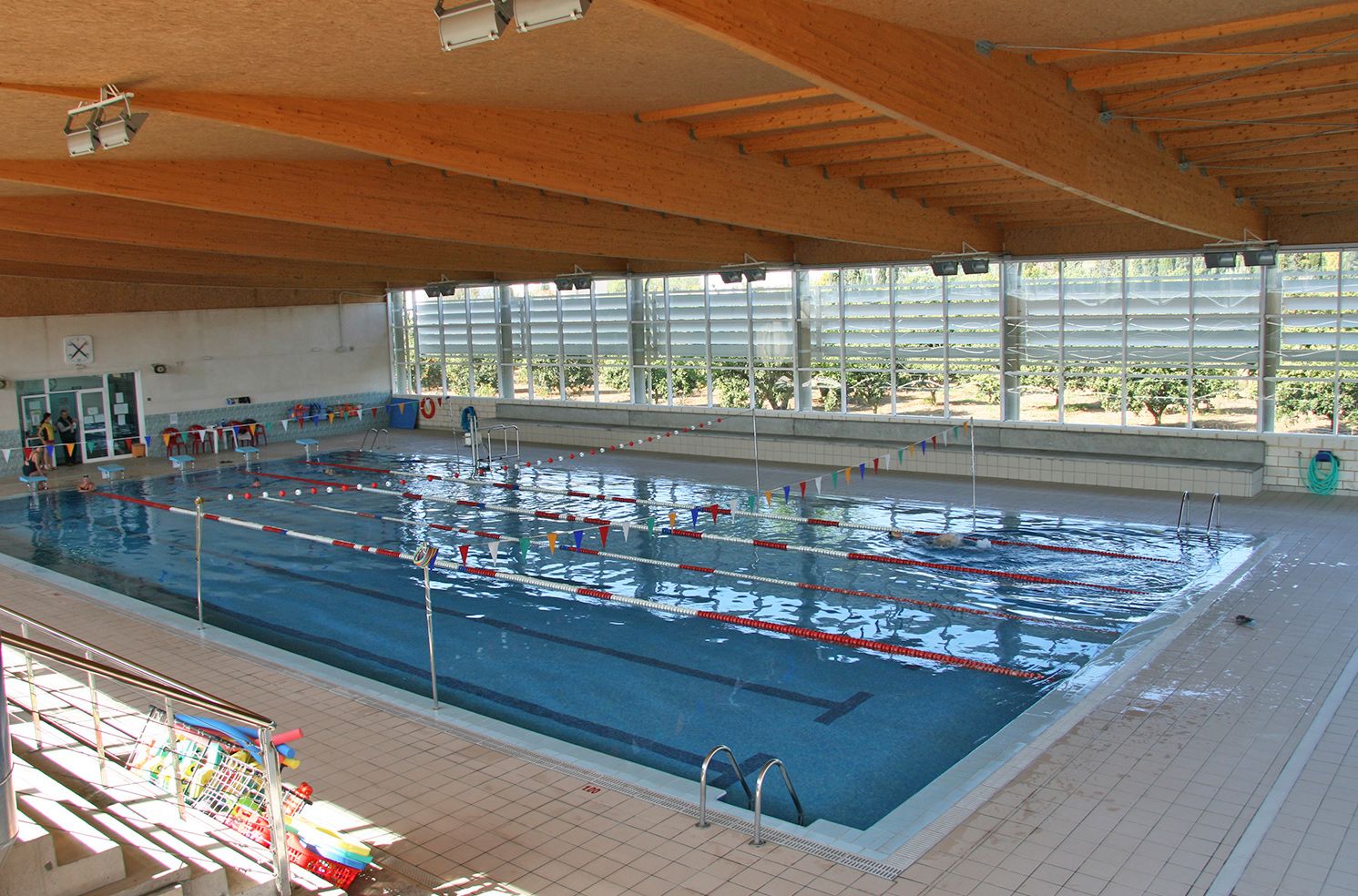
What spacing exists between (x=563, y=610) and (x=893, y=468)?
9.45 metres

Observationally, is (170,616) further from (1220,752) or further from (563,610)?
(1220,752)

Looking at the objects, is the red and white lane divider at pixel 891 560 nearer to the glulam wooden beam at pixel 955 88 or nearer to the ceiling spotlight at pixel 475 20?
the glulam wooden beam at pixel 955 88

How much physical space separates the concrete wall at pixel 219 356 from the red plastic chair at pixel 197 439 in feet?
1.71

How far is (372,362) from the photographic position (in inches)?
1175

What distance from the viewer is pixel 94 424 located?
953 inches

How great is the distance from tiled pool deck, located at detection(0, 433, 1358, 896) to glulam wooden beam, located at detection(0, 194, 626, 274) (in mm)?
6950

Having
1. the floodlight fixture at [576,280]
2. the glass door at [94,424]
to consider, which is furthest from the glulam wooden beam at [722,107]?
the glass door at [94,424]

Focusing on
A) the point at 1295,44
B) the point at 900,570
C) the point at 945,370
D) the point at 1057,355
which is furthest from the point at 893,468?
the point at 1295,44

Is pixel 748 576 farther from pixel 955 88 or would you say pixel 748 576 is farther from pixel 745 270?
pixel 745 270

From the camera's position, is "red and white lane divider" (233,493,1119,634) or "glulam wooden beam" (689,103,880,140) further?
"red and white lane divider" (233,493,1119,634)

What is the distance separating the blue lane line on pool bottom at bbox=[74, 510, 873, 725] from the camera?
855cm

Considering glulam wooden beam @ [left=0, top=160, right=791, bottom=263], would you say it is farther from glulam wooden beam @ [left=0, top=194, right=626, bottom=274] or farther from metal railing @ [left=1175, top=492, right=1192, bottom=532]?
metal railing @ [left=1175, top=492, right=1192, bottom=532]

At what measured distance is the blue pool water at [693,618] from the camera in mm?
8078

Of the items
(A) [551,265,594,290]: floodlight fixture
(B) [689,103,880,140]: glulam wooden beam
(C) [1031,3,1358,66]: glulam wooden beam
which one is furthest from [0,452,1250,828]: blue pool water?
(A) [551,265,594,290]: floodlight fixture
